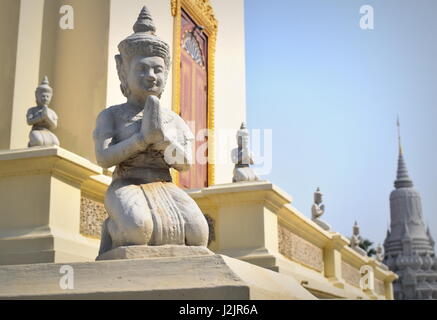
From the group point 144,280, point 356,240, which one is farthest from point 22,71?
point 356,240

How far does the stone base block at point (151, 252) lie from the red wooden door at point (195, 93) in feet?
22.8

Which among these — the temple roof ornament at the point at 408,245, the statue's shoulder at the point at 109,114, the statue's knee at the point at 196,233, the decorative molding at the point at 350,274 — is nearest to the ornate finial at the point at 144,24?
the statue's shoulder at the point at 109,114

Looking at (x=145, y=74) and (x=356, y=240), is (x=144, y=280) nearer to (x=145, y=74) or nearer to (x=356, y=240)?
(x=145, y=74)

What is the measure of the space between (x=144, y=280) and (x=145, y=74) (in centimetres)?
156

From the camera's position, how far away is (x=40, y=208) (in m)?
6.75

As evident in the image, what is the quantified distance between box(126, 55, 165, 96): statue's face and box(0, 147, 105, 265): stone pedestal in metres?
2.21

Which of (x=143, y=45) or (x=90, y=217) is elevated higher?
(x=143, y=45)

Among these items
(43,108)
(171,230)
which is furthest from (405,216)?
(171,230)

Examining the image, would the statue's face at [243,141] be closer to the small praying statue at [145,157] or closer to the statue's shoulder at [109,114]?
the small praying statue at [145,157]

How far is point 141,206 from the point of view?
4398mm

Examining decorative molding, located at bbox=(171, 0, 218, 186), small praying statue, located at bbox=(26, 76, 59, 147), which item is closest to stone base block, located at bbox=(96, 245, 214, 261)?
small praying statue, located at bbox=(26, 76, 59, 147)

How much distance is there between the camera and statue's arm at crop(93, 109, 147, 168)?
455cm

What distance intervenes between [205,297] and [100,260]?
90 cm

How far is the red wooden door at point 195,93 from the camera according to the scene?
11.8 m
